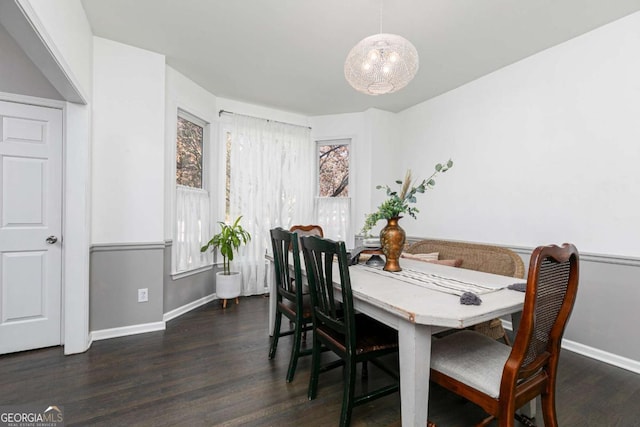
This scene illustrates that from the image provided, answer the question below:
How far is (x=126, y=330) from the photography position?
279cm

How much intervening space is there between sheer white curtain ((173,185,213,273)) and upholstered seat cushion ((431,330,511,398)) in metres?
2.84

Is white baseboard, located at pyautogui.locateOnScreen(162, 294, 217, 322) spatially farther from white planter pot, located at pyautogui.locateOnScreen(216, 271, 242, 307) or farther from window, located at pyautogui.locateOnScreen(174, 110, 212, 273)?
window, located at pyautogui.locateOnScreen(174, 110, 212, 273)

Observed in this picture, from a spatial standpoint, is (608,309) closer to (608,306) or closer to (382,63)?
(608,306)

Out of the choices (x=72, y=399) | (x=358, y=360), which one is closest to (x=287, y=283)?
(x=358, y=360)

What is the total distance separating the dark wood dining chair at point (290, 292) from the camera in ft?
6.49

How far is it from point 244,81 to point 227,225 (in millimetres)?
1772

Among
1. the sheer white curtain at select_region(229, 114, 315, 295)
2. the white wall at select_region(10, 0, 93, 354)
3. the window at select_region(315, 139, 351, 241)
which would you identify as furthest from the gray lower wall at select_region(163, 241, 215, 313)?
the window at select_region(315, 139, 351, 241)

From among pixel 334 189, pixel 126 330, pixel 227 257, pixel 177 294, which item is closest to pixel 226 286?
pixel 227 257

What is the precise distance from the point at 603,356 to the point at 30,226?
4.68 m

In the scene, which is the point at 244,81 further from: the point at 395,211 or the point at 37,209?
the point at 395,211

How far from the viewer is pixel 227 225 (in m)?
3.96

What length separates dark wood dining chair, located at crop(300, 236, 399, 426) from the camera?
59.6 inches

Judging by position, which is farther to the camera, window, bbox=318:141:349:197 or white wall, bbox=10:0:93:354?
window, bbox=318:141:349:197

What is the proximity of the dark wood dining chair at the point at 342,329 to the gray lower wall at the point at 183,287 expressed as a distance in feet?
6.74
